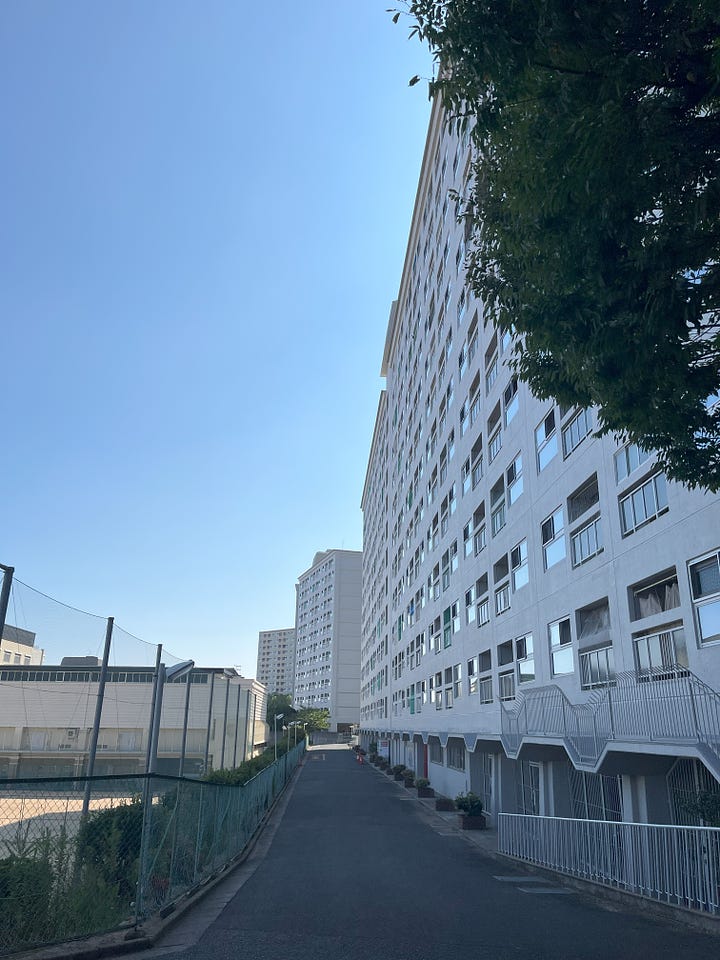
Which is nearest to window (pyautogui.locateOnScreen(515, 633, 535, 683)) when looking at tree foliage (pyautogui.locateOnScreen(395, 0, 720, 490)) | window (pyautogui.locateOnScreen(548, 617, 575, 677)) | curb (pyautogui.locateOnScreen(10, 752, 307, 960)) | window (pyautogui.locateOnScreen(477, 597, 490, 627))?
window (pyautogui.locateOnScreen(548, 617, 575, 677))

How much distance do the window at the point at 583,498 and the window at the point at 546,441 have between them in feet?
5.61

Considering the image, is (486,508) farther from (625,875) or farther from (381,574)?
(381,574)

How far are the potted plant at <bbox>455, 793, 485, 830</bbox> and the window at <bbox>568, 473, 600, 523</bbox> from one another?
10.9 metres

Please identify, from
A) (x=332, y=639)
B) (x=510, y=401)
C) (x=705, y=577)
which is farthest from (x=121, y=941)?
(x=332, y=639)

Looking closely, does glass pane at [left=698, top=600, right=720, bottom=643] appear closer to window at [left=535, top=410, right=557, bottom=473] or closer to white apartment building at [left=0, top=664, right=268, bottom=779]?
window at [left=535, top=410, right=557, bottom=473]

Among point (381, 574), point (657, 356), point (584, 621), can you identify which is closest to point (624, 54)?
point (657, 356)

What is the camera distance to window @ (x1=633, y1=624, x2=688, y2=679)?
12320mm

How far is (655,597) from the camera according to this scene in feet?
44.8

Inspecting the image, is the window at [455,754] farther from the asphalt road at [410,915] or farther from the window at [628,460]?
the window at [628,460]

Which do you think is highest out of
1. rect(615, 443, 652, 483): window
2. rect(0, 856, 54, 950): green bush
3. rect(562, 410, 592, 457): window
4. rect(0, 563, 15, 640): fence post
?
rect(562, 410, 592, 457): window

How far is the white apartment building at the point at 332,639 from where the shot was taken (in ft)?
422

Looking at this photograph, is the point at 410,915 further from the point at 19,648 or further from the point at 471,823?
the point at 471,823

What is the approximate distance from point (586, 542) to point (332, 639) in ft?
400

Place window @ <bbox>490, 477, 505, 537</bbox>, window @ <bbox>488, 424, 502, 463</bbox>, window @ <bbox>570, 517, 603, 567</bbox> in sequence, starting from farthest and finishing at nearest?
window @ <bbox>488, 424, 502, 463</bbox>, window @ <bbox>490, 477, 505, 537</bbox>, window @ <bbox>570, 517, 603, 567</bbox>
